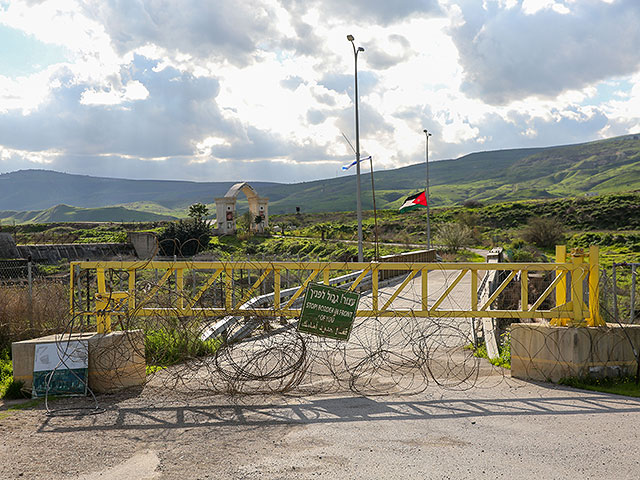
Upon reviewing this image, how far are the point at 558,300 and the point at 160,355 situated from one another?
6.82 meters

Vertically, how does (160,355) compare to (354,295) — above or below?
below

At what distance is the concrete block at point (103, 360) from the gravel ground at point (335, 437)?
28 cm


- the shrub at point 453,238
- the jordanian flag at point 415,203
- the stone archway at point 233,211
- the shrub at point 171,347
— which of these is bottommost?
the shrub at point 171,347

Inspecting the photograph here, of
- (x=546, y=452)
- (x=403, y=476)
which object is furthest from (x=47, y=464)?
(x=546, y=452)

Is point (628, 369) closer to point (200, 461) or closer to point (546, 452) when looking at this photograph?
point (546, 452)

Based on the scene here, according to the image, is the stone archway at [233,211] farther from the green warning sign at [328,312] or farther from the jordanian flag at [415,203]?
the green warning sign at [328,312]

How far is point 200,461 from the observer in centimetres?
555

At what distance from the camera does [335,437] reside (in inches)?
243

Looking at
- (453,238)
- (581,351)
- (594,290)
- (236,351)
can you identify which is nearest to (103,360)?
(236,351)

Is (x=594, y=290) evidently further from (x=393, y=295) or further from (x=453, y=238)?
(x=453, y=238)

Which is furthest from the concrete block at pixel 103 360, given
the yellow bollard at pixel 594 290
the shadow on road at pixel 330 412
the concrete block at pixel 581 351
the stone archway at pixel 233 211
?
the stone archway at pixel 233 211

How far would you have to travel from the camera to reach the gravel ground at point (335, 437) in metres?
5.32

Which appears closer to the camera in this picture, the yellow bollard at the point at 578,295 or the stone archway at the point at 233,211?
the yellow bollard at the point at 578,295

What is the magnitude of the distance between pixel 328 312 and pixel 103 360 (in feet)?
10.9
